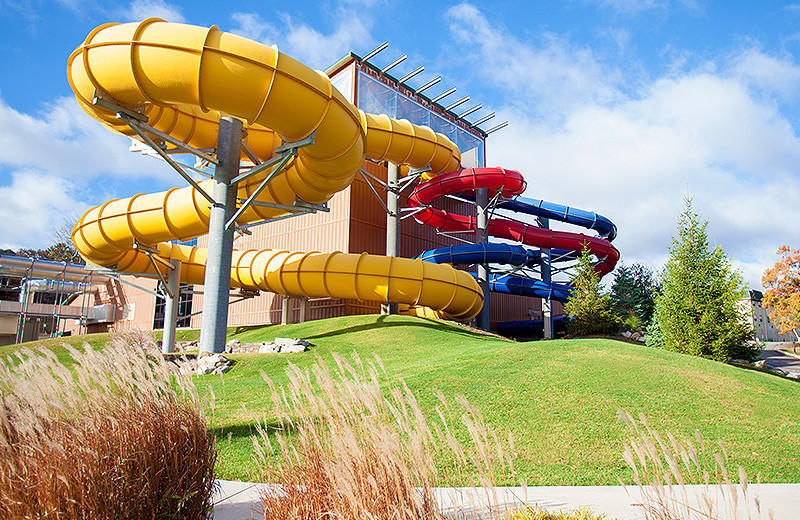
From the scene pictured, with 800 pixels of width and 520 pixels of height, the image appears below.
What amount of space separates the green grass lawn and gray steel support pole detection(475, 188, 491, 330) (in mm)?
13956

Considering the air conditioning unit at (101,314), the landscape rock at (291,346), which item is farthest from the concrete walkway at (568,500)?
the air conditioning unit at (101,314)

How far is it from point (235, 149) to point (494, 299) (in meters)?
23.2

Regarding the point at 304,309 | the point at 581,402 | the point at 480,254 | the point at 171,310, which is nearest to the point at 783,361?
the point at 480,254

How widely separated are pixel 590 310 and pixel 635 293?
9708mm

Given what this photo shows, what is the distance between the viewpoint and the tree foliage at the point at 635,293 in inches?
1236

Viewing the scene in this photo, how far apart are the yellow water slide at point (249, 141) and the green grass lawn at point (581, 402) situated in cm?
608

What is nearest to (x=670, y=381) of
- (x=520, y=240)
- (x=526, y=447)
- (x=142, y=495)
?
(x=526, y=447)

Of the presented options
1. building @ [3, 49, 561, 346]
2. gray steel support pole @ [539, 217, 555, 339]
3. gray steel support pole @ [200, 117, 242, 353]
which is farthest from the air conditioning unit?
gray steel support pole @ [539, 217, 555, 339]

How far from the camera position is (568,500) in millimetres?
4617

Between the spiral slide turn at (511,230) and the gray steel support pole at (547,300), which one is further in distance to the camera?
the gray steel support pole at (547,300)

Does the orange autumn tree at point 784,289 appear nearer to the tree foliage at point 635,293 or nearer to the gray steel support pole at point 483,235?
the tree foliage at point 635,293

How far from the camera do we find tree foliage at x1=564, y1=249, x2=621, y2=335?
24172mm

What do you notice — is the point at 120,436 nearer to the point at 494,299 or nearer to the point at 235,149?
the point at 235,149

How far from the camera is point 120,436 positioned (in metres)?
3.42
